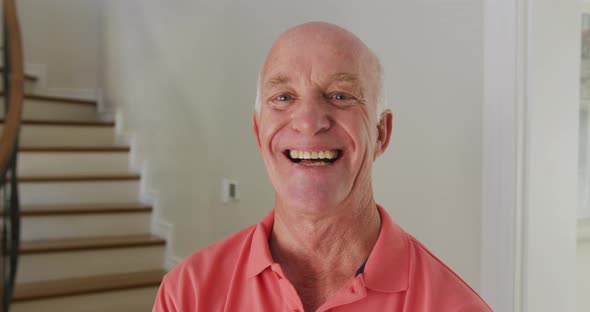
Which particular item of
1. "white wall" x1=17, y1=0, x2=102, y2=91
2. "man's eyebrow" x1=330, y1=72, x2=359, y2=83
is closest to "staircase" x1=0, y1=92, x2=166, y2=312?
"white wall" x1=17, y1=0, x2=102, y2=91

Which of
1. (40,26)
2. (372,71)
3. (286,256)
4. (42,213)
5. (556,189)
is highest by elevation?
(40,26)

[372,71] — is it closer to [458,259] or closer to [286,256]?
[286,256]

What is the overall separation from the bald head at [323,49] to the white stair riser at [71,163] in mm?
3487

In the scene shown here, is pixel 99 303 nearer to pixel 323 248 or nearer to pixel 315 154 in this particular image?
pixel 323 248

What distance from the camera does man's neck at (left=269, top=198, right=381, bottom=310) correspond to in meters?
1.09

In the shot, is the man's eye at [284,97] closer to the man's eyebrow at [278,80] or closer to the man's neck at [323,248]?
the man's eyebrow at [278,80]

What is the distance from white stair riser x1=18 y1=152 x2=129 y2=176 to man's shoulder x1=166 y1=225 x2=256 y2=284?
332 centimetres

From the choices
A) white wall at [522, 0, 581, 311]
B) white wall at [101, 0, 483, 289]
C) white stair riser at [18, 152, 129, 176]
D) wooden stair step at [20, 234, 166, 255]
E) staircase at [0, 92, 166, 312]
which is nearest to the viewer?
white wall at [522, 0, 581, 311]

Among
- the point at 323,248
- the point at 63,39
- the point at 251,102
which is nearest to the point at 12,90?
the point at 251,102

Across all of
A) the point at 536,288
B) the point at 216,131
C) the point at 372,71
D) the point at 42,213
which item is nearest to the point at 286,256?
the point at 372,71

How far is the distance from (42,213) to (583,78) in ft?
10.4

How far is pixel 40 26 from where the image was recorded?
5.70 metres

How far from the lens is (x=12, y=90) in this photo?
8.54 ft

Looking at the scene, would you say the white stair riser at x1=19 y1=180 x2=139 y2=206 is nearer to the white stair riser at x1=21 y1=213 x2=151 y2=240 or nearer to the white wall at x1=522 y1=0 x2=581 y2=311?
the white stair riser at x1=21 y1=213 x2=151 y2=240
